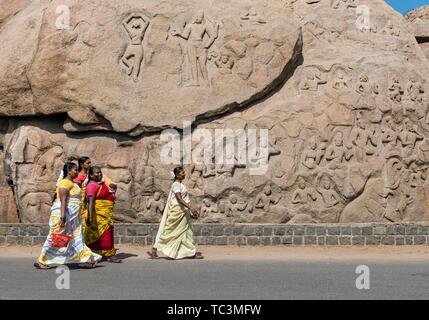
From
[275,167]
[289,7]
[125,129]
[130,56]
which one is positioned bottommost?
[275,167]

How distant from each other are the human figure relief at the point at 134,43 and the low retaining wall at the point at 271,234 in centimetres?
306

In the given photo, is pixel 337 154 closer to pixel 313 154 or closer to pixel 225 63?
pixel 313 154

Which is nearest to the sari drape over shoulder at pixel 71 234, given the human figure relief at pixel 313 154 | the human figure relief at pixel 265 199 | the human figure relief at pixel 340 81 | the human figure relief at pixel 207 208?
the human figure relief at pixel 207 208

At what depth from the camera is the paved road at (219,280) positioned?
6.16m

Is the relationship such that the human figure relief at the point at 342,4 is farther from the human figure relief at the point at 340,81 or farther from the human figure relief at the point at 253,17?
the human figure relief at the point at 253,17

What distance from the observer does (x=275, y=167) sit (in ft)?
39.9

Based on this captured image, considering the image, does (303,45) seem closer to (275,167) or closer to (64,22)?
(275,167)

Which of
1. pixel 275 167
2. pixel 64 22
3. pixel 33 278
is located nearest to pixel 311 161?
pixel 275 167

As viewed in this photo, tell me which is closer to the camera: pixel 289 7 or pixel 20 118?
pixel 20 118

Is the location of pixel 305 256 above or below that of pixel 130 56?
below

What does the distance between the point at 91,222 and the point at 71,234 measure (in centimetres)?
63

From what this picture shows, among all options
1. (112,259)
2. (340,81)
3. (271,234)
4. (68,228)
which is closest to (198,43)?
Answer: (340,81)
